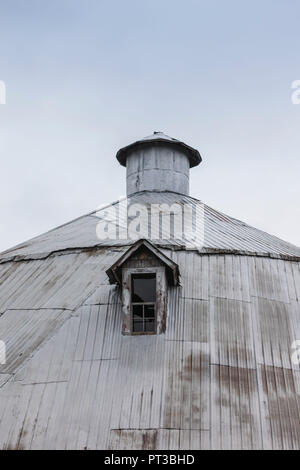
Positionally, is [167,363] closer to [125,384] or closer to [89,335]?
[125,384]

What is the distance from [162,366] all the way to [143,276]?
2.03 metres

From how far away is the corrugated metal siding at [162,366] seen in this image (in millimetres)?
10953

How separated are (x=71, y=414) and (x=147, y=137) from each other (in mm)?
12660

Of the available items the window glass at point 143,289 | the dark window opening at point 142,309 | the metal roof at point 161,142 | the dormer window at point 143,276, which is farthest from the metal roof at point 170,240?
the metal roof at point 161,142

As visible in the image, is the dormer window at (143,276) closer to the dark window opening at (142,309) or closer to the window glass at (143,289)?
the dark window opening at (142,309)

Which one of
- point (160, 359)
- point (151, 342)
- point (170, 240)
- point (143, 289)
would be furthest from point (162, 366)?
point (170, 240)

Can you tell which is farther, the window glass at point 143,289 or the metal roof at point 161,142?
the metal roof at point 161,142

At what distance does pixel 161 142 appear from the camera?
21.6 meters

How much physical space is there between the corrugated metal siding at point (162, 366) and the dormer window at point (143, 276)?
0.24 m

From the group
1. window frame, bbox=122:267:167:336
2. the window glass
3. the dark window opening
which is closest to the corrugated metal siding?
window frame, bbox=122:267:167:336

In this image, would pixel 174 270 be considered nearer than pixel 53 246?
Yes

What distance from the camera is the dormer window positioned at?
12.6 metres
